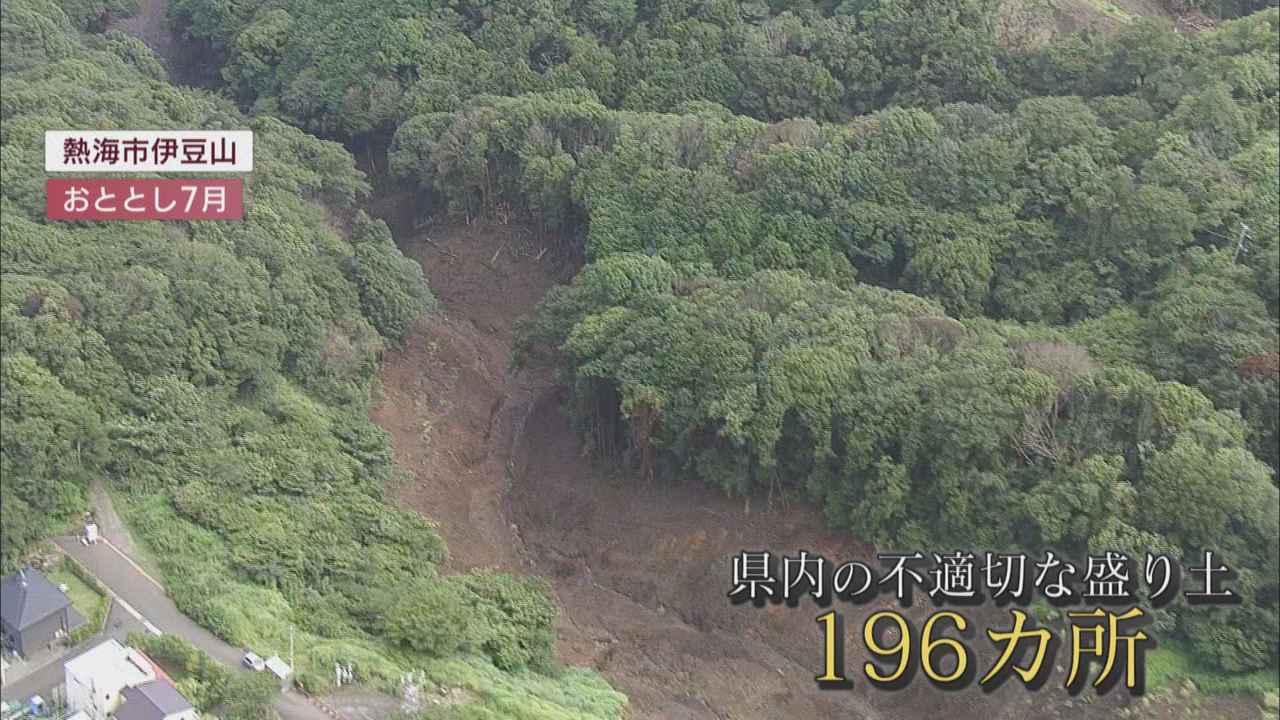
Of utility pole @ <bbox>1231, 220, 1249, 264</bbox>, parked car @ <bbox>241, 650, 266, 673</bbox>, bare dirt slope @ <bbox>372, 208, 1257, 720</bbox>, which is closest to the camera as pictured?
parked car @ <bbox>241, 650, 266, 673</bbox>

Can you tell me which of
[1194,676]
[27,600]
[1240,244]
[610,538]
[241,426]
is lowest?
[1194,676]

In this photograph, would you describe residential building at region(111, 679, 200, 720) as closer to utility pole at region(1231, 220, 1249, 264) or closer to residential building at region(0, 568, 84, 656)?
residential building at region(0, 568, 84, 656)

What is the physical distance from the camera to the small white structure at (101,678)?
2456 cm

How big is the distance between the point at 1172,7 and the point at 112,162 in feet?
141

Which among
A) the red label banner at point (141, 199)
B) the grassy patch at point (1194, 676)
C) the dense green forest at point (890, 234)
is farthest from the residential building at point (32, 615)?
the grassy patch at point (1194, 676)

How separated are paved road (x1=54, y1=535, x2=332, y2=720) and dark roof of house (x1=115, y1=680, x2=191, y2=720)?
7.64 feet

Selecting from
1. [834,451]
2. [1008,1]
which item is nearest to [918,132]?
[1008,1]

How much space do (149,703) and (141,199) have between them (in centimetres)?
2002

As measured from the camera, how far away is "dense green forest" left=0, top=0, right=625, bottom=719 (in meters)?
29.8

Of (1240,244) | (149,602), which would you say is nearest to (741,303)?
(1240,244)

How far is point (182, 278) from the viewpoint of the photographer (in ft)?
121

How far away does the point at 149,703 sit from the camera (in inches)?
955

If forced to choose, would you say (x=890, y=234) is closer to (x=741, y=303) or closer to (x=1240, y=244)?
(x=741, y=303)

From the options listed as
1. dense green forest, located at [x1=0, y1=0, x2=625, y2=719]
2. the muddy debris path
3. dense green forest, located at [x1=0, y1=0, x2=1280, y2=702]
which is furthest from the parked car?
the muddy debris path
